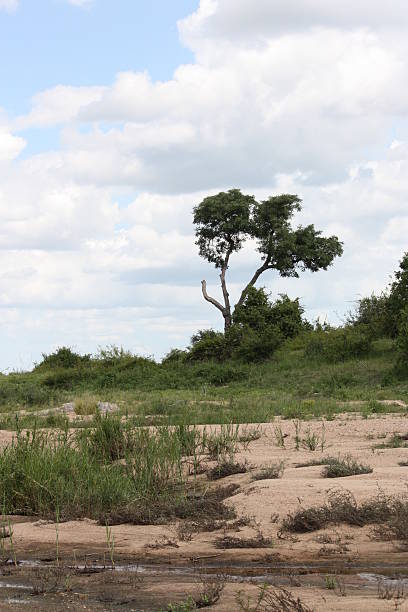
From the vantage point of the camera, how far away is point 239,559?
21.6 feet

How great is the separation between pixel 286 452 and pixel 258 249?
28.7 meters

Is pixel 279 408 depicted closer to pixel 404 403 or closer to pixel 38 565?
pixel 404 403

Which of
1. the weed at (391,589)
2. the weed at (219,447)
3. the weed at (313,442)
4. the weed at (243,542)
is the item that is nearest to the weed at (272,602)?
the weed at (391,589)

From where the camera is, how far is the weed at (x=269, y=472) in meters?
9.09

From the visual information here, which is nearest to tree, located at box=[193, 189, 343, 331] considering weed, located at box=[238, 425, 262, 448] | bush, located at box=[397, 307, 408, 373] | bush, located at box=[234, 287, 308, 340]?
bush, located at box=[234, 287, 308, 340]

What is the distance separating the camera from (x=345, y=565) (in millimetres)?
6289

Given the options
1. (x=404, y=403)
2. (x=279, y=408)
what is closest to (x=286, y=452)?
(x=279, y=408)

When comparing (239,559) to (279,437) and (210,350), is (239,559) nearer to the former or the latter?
(279,437)

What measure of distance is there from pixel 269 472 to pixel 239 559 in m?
2.66

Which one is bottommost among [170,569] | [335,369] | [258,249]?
[170,569]

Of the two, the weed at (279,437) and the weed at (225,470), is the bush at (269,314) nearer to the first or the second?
the weed at (279,437)

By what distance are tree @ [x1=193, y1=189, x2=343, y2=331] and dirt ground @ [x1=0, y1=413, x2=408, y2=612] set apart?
29828 mm

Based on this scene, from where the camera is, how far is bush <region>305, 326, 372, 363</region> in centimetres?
2784

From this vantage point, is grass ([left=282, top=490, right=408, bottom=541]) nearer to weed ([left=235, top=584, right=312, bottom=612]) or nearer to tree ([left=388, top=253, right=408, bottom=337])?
weed ([left=235, top=584, right=312, bottom=612])
